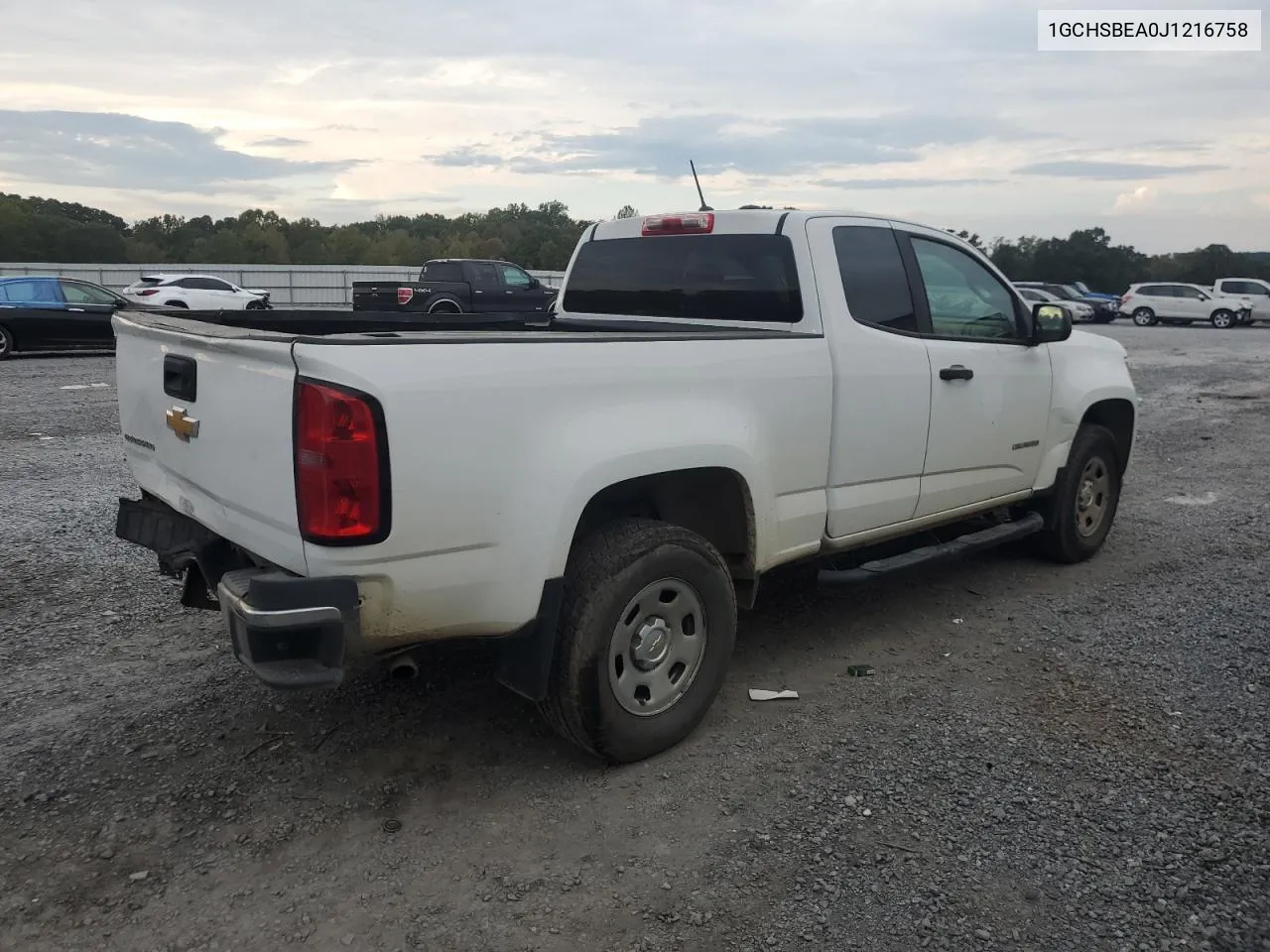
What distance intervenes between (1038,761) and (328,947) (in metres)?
2.41

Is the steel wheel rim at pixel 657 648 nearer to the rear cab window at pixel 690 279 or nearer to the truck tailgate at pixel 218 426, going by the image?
the truck tailgate at pixel 218 426

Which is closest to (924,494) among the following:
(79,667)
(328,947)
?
(328,947)

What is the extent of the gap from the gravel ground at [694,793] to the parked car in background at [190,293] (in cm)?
2307

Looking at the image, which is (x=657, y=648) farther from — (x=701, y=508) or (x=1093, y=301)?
(x=1093, y=301)

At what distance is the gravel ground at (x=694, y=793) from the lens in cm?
278

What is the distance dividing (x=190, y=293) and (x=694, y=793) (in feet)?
88.4

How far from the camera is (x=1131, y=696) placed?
13.8ft

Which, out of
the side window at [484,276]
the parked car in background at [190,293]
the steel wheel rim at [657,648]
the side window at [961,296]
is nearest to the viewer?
the steel wheel rim at [657,648]

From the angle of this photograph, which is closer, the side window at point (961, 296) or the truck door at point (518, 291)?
the side window at point (961, 296)

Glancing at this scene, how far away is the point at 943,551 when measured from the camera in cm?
492

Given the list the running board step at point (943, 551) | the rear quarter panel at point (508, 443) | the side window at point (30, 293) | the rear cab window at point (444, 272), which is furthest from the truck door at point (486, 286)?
the rear quarter panel at point (508, 443)

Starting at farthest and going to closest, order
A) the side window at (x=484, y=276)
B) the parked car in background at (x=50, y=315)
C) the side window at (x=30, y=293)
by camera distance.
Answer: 1. the side window at (x=484, y=276)
2. the side window at (x=30, y=293)
3. the parked car in background at (x=50, y=315)

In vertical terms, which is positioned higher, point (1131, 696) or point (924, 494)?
point (924, 494)

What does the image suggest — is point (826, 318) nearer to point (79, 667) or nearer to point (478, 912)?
point (478, 912)
